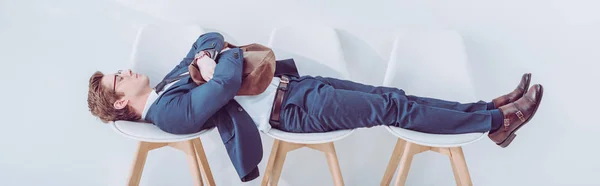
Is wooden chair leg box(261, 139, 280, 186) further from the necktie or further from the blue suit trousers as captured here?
the necktie

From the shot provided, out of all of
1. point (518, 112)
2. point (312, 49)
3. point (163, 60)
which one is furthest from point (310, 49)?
point (518, 112)

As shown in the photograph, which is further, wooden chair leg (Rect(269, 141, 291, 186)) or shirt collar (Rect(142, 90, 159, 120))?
wooden chair leg (Rect(269, 141, 291, 186))

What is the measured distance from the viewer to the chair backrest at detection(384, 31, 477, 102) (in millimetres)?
2049

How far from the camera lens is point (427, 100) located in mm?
1924

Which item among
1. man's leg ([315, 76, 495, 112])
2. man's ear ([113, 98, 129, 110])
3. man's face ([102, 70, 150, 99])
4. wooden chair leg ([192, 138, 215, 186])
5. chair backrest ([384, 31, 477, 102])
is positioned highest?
chair backrest ([384, 31, 477, 102])

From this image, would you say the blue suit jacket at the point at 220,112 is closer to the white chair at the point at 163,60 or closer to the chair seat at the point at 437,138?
the white chair at the point at 163,60

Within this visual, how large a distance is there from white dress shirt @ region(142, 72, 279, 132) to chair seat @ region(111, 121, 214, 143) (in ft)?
0.18

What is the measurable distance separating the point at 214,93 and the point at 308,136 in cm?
34

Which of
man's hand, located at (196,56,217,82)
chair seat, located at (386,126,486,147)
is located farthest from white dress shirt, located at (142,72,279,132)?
chair seat, located at (386,126,486,147)

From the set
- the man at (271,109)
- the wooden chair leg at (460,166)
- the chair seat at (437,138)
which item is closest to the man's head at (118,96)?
the man at (271,109)

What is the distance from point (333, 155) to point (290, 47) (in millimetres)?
489

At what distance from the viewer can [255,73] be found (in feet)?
5.75

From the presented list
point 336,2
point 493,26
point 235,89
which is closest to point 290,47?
point 336,2

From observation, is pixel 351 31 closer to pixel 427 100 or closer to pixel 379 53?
pixel 379 53
